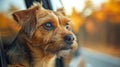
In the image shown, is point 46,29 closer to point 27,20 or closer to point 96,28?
point 27,20

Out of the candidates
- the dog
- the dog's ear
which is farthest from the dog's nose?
the dog's ear

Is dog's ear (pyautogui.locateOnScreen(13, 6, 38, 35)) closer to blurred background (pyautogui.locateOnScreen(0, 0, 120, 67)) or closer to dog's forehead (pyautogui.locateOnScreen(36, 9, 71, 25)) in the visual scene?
dog's forehead (pyautogui.locateOnScreen(36, 9, 71, 25))

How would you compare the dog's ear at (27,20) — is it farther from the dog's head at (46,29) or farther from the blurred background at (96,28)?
the blurred background at (96,28)

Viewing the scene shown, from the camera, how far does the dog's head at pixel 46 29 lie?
1768 millimetres

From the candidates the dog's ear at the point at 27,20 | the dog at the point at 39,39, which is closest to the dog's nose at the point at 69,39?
the dog at the point at 39,39

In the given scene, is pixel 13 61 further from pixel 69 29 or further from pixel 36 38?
pixel 69 29

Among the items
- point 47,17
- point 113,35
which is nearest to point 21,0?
point 47,17

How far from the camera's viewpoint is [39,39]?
6.01 feet

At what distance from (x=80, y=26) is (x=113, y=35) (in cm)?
17

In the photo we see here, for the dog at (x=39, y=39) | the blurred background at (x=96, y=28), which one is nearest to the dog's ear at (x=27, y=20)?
the dog at (x=39, y=39)

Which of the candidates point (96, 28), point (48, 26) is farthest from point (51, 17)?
point (96, 28)

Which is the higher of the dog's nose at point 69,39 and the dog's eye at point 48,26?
the dog's eye at point 48,26

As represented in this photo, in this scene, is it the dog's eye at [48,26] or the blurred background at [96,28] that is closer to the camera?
the blurred background at [96,28]

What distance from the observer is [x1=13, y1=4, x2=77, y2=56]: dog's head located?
1768 mm
